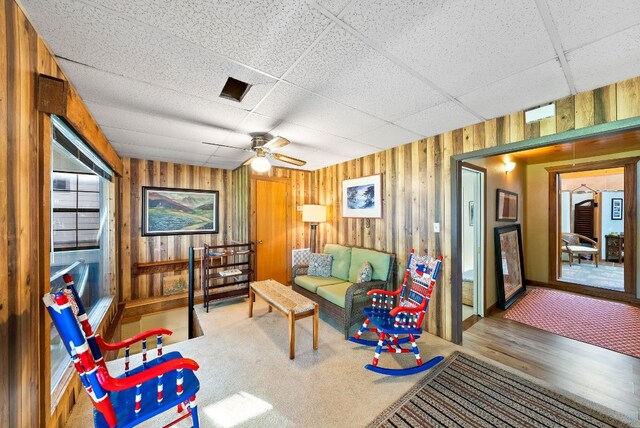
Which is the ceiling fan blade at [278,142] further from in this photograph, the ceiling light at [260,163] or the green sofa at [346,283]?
the green sofa at [346,283]

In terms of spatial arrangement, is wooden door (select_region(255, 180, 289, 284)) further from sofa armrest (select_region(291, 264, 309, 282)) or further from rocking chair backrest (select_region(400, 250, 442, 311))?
rocking chair backrest (select_region(400, 250, 442, 311))

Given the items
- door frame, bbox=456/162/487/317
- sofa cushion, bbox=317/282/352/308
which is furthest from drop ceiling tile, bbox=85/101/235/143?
door frame, bbox=456/162/487/317

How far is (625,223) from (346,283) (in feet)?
16.4

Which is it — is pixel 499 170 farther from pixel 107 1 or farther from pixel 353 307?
pixel 107 1

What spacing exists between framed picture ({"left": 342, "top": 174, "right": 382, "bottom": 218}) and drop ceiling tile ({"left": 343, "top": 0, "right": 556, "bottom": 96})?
6.88ft

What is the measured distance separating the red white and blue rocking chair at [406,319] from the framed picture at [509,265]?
6.27 feet

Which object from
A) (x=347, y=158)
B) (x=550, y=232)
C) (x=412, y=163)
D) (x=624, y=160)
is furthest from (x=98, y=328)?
(x=624, y=160)

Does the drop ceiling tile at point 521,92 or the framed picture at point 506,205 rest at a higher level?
the drop ceiling tile at point 521,92

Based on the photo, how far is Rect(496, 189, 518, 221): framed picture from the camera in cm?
396

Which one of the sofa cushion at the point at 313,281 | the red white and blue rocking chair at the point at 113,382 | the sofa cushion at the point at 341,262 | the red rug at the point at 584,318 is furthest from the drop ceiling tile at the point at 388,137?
the red rug at the point at 584,318

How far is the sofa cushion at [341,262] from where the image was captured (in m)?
3.75

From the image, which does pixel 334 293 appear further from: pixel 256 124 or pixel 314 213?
pixel 256 124

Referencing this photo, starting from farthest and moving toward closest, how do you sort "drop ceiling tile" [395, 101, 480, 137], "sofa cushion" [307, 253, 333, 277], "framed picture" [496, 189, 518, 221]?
1. "framed picture" [496, 189, 518, 221]
2. "sofa cushion" [307, 253, 333, 277]
3. "drop ceiling tile" [395, 101, 480, 137]

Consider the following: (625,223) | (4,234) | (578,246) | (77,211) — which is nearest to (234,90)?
(4,234)
